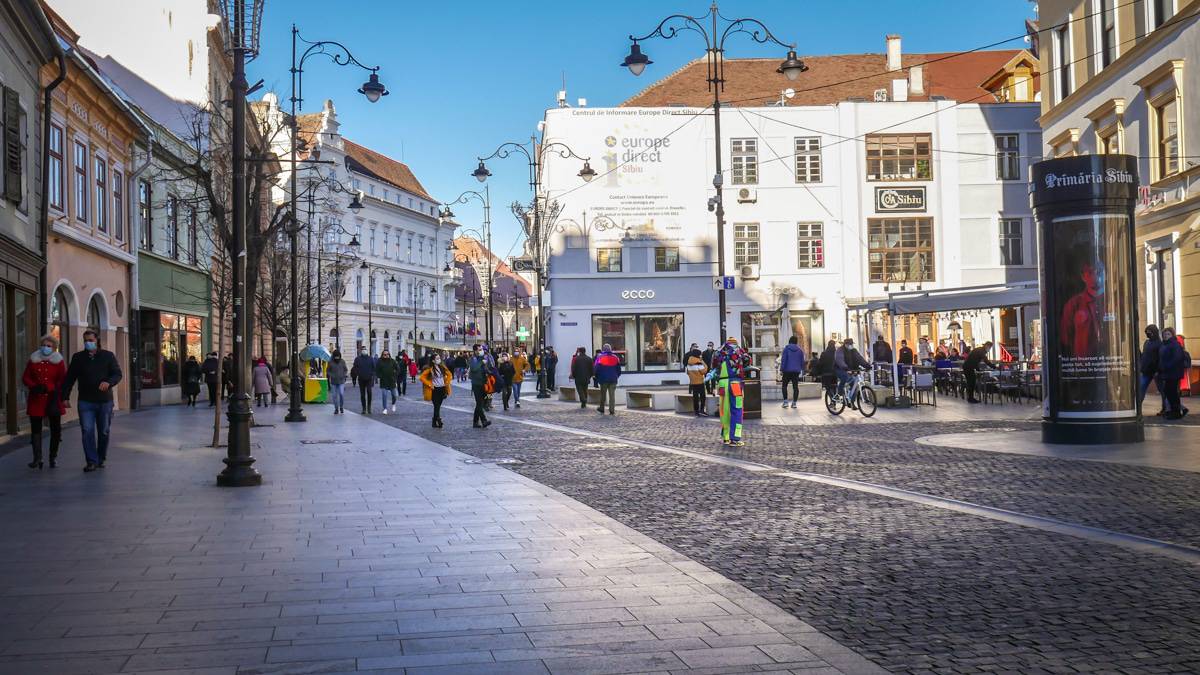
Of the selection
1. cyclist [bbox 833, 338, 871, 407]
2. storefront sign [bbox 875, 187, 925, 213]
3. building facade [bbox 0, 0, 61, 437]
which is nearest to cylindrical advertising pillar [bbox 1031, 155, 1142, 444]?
cyclist [bbox 833, 338, 871, 407]

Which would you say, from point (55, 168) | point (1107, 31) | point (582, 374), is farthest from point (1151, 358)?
point (55, 168)

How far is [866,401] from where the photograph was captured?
25.7m

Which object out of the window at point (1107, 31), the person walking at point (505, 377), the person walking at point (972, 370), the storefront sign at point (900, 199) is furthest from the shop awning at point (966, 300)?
the storefront sign at point (900, 199)

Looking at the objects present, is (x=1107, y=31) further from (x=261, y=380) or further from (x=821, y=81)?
(x=821, y=81)

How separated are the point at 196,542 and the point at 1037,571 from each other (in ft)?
20.1

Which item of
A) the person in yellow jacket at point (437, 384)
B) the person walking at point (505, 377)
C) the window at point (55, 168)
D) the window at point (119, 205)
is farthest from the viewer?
the window at point (119, 205)

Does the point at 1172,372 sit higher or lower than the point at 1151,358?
A: lower

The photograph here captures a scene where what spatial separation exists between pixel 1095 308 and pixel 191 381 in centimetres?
2928

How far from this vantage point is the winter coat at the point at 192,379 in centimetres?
Answer: 3762

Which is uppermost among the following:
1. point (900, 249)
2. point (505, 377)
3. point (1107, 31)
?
point (1107, 31)

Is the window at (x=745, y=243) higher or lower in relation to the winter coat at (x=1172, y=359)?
higher

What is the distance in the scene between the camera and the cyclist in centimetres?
2620

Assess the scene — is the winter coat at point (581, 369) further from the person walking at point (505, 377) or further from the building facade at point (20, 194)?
the building facade at point (20, 194)

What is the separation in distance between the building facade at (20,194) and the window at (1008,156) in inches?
1494
